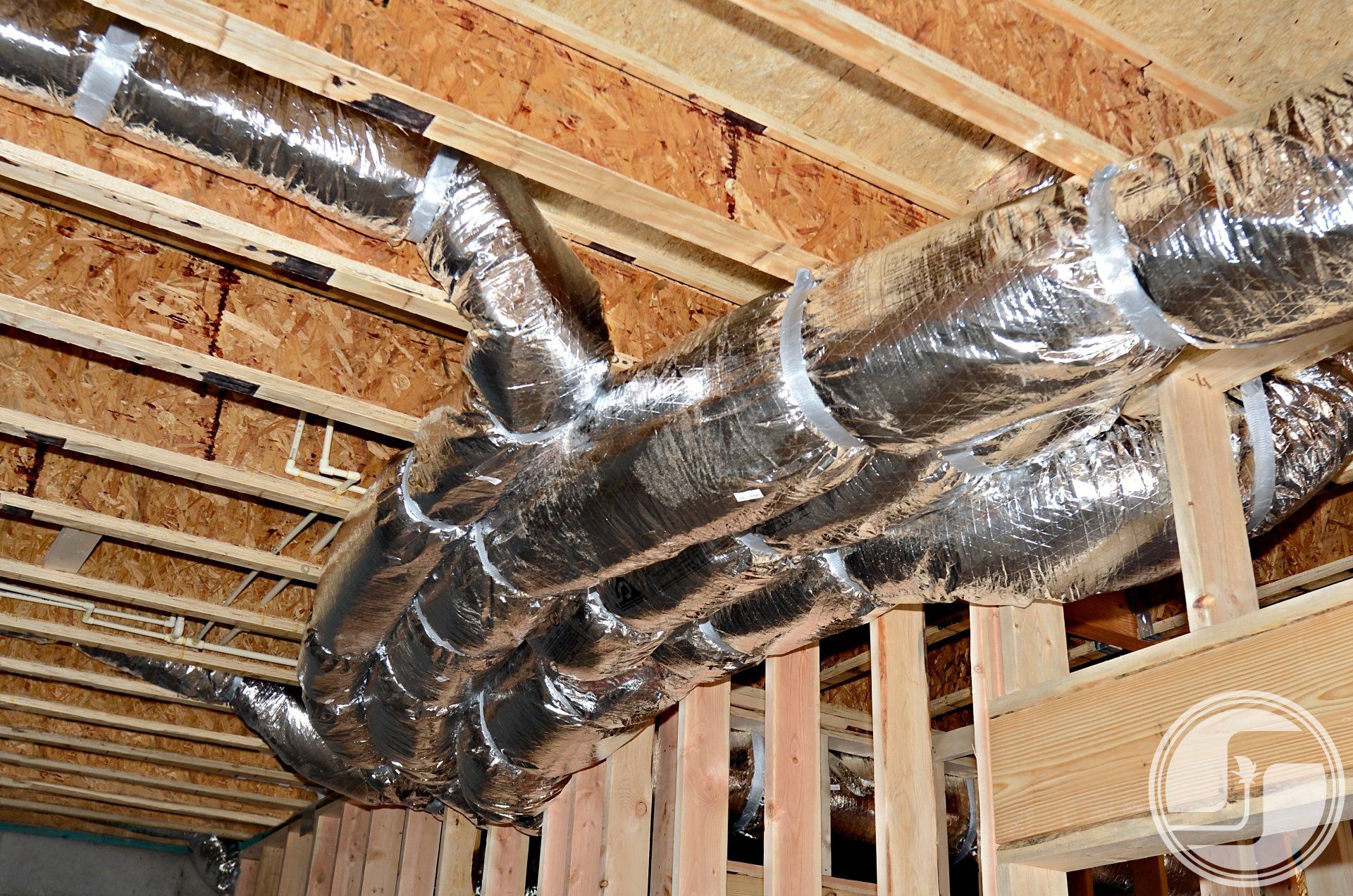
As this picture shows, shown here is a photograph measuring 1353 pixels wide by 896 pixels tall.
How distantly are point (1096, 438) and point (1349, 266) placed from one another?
804 mm

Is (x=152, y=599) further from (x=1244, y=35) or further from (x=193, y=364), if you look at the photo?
(x=1244, y=35)

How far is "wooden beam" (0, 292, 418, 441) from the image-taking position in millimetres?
2477

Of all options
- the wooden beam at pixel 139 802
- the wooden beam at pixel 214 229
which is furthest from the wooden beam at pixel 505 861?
the wooden beam at pixel 214 229

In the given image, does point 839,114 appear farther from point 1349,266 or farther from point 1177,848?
point 1177,848

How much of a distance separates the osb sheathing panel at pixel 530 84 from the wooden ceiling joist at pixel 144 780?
4.71m

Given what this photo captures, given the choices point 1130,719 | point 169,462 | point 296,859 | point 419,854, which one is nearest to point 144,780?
point 296,859

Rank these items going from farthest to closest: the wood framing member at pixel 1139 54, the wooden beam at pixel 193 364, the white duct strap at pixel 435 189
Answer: the wooden beam at pixel 193 364 < the white duct strap at pixel 435 189 < the wood framing member at pixel 1139 54

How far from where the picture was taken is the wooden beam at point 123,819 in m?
6.25

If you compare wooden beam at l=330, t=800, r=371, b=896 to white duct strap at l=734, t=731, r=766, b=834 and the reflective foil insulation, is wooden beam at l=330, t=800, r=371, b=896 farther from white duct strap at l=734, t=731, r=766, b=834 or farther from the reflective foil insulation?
the reflective foil insulation

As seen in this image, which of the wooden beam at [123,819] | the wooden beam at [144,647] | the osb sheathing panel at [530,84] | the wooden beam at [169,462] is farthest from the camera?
the wooden beam at [123,819]

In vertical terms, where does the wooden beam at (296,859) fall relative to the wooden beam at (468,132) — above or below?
below

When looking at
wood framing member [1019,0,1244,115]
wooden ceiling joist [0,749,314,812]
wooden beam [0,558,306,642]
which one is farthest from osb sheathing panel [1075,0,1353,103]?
wooden ceiling joist [0,749,314,812]

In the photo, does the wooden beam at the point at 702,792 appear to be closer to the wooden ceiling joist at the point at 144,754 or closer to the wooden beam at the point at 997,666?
the wooden beam at the point at 997,666

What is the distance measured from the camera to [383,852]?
16.5 feet
